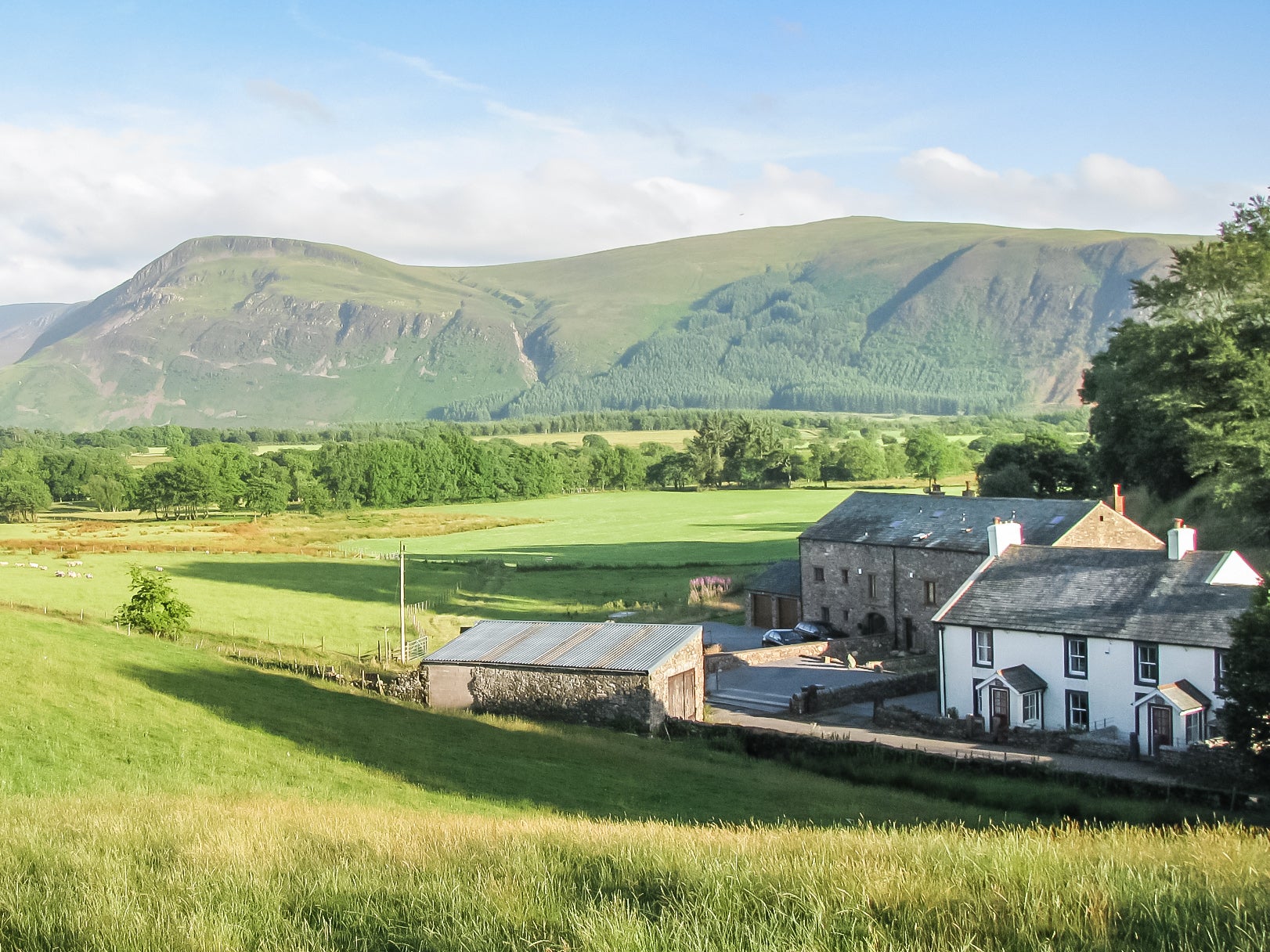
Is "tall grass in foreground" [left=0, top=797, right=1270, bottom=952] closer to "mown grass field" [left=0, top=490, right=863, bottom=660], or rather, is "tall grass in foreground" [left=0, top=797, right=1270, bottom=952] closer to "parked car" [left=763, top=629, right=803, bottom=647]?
"mown grass field" [left=0, top=490, right=863, bottom=660]

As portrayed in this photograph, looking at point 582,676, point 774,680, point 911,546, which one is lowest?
point 774,680

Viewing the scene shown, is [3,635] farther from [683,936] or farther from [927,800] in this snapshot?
[683,936]

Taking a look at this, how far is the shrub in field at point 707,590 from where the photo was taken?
61625mm

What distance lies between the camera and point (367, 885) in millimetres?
8398

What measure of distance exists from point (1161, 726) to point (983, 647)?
600cm

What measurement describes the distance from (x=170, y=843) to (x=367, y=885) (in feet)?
9.61

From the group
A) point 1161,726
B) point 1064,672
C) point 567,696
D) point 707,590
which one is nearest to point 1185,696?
point 1161,726

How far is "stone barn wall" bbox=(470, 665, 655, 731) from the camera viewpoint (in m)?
32.3

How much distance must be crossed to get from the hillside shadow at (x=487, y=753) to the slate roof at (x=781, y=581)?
23875 millimetres

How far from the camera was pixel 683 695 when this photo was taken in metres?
33.8

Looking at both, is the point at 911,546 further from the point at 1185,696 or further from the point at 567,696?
the point at 567,696

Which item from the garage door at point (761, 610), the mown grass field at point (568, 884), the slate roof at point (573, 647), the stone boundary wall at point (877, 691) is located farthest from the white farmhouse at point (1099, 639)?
the mown grass field at point (568, 884)

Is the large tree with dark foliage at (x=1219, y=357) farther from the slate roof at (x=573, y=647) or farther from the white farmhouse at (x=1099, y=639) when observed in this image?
the slate roof at (x=573, y=647)

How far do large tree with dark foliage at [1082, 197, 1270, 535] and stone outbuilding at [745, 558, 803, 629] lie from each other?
18.2 metres
